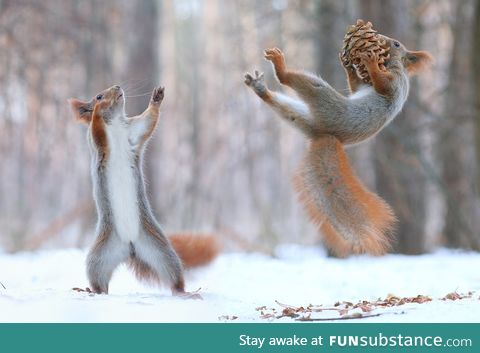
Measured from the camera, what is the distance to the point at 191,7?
31.0 m

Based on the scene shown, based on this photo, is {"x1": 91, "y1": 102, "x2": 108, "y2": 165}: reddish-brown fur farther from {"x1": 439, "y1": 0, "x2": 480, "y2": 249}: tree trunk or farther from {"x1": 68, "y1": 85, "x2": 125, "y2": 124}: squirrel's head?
{"x1": 439, "y1": 0, "x2": 480, "y2": 249}: tree trunk

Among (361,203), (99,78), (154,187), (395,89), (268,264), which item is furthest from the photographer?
(99,78)

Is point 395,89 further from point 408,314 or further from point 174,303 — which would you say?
point 174,303

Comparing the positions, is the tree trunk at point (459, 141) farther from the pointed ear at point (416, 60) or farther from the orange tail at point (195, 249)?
the orange tail at point (195, 249)

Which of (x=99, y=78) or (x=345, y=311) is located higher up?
(x=99, y=78)

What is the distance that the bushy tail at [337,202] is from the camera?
17.1 feet

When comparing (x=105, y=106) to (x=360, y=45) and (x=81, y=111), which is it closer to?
(x=81, y=111)

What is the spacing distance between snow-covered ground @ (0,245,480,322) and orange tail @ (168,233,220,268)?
0.11 metres

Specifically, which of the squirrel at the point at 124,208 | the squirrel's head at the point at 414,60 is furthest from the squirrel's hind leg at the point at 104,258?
the squirrel's head at the point at 414,60

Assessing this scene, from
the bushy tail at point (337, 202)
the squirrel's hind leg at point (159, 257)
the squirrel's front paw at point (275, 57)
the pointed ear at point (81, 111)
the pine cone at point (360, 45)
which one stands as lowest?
the squirrel's hind leg at point (159, 257)

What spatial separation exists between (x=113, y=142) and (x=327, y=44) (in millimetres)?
7209

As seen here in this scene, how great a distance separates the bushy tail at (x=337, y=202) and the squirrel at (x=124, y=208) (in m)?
1.05

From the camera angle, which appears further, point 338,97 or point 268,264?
point 268,264

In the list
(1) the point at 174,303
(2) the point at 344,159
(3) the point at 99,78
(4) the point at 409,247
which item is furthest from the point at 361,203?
(3) the point at 99,78
